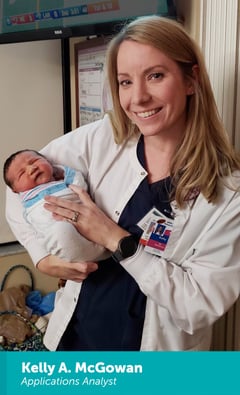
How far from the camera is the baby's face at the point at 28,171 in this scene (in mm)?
862

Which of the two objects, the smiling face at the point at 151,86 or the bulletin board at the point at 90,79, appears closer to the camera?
the smiling face at the point at 151,86

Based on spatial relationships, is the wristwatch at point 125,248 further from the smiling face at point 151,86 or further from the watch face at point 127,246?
the smiling face at point 151,86

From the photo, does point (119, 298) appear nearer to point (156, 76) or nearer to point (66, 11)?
point (156, 76)

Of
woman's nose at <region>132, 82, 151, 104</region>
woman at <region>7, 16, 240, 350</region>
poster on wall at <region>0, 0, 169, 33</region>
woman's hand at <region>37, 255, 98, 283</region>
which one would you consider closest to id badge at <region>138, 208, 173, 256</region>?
woman at <region>7, 16, 240, 350</region>

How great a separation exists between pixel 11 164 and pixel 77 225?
0.23 meters

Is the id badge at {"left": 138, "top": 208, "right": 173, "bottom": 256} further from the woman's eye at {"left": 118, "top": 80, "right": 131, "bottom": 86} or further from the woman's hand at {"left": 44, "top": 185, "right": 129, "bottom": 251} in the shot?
the woman's eye at {"left": 118, "top": 80, "right": 131, "bottom": 86}

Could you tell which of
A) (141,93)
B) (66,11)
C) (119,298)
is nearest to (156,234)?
(119,298)

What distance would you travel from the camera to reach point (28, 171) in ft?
2.84

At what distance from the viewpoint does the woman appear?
0.72 meters

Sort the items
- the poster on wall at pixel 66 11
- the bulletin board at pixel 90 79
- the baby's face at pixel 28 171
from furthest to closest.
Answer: the bulletin board at pixel 90 79
the poster on wall at pixel 66 11
the baby's face at pixel 28 171

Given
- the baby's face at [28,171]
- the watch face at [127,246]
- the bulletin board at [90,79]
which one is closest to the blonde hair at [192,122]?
the watch face at [127,246]

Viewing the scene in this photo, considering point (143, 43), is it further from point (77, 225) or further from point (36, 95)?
point (36, 95)

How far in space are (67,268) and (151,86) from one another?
38 cm

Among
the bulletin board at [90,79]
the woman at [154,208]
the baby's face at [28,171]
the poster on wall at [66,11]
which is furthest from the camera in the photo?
the bulletin board at [90,79]
